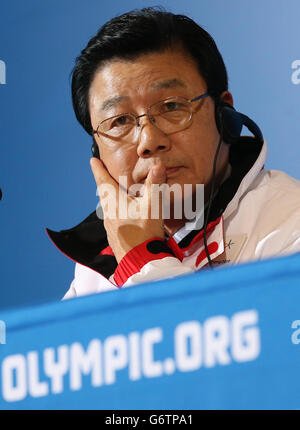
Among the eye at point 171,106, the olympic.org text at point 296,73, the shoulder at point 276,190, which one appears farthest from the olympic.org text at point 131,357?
the olympic.org text at point 296,73

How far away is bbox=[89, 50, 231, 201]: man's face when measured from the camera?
1271mm

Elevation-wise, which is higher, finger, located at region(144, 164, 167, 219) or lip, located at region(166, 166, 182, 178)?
lip, located at region(166, 166, 182, 178)

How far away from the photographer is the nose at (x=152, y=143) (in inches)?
49.8

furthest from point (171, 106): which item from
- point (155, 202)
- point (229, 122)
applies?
point (155, 202)

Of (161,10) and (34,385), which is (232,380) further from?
(161,10)

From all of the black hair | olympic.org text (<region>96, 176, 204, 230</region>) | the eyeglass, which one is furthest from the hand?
the black hair

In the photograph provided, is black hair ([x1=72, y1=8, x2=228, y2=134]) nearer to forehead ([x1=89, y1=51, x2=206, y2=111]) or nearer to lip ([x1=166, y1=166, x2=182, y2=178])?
forehead ([x1=89, y1=51, x2=206, y2=111])

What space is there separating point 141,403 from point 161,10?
1150mm

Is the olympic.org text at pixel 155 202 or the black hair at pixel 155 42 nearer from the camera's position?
the olympic.org text at pixel 155 202

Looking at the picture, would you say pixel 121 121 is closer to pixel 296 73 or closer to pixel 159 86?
pixel 159 86

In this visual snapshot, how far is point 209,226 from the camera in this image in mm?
1222

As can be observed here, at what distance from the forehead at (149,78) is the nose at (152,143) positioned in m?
0.08

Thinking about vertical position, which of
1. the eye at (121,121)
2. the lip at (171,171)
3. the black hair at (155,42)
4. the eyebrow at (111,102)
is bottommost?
the lip at (171,171)

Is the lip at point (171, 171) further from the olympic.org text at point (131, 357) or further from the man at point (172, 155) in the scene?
the olympic.org text at point (131, 357)
